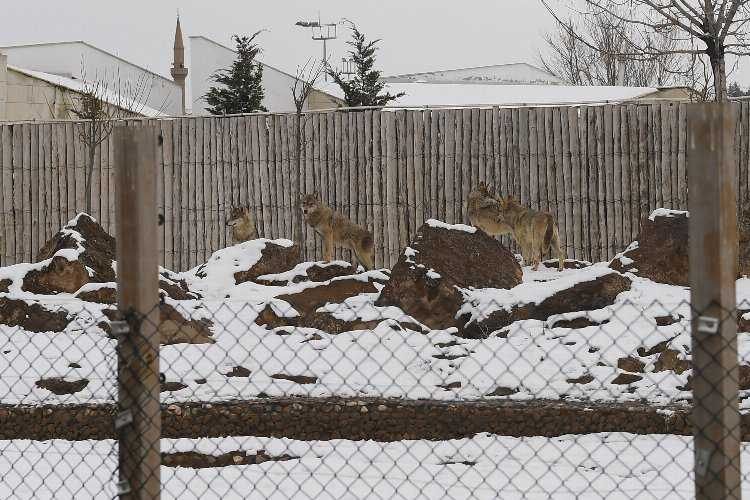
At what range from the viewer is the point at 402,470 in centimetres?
605

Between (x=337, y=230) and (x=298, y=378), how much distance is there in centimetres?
512

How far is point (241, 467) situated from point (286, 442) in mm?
737

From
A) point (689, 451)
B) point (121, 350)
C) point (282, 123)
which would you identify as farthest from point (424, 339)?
point (282, 123)

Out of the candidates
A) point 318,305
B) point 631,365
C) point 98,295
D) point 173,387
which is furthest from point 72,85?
→ point 631,365

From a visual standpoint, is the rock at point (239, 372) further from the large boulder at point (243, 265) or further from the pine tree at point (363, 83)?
the pine tree at point (363, 83)

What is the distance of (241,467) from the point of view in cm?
622

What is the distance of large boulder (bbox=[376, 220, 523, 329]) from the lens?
30.7 feet

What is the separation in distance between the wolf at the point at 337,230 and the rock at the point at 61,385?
5.09 metres

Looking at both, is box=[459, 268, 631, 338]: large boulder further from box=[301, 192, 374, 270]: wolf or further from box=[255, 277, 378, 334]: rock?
box=[301, 192, 374, 270]: wolf

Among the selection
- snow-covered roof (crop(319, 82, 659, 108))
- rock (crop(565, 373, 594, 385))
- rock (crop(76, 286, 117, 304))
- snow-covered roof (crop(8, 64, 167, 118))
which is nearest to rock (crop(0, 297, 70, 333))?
rock (crop(76, 286, 117, 304))

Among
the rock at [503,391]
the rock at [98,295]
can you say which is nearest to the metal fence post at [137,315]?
the rock at [503,391]

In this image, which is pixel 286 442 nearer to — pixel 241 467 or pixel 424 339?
pixel 241 467

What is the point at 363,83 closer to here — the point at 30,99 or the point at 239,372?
the point at 30,99

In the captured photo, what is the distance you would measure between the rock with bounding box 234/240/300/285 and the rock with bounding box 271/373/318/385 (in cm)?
307
